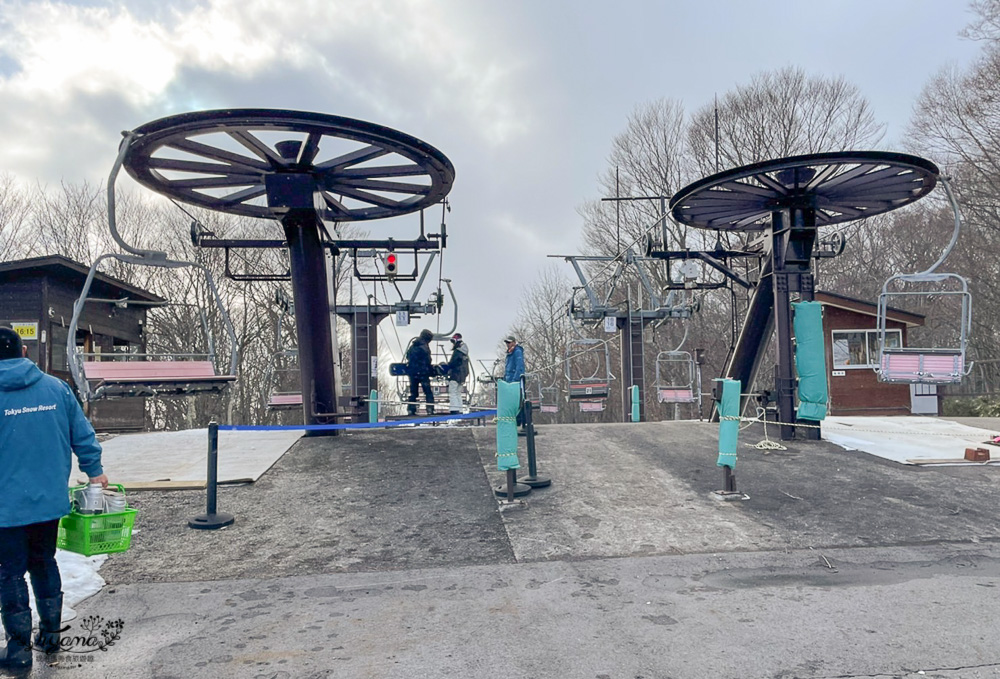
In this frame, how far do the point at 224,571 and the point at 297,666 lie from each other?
2.31 metres

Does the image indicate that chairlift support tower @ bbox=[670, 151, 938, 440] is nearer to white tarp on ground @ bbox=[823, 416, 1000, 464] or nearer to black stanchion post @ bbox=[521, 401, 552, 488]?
white tarp on ground @ bbox=[823, 416, 1000, 464]

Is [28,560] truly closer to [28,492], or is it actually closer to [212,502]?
[28,492]

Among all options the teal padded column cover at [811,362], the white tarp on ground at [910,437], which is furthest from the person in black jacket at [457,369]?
the white tarp on ground at [910,437]

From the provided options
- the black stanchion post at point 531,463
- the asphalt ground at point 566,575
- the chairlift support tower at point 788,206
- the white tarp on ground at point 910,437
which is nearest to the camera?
the asphalt ground at point 566,575

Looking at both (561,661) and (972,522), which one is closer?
(561,661)

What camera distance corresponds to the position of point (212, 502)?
23.1 feet

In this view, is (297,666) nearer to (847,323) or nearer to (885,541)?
(885,541)

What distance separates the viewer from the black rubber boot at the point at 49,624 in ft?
13.3

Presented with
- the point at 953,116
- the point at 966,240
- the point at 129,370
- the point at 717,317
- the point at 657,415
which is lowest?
the point at 657,415

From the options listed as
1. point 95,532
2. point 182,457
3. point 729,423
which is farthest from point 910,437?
point 95,532

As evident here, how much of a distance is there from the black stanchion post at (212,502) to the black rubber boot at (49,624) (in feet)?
9.07

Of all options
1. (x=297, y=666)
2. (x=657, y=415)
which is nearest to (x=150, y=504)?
(x=297, y=666)

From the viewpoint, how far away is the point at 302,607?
16.2ft

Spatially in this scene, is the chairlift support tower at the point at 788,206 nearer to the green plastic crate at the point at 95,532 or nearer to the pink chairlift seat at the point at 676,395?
the pink chairlift seat at the point at 676,395
